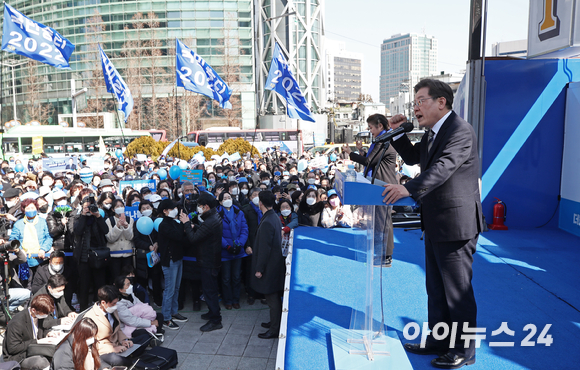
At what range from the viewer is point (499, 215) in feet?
22.7

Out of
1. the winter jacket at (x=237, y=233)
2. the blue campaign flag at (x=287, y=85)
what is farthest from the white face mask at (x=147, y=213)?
the blue campaign flag at (x=287, y=85)

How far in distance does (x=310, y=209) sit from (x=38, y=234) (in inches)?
187

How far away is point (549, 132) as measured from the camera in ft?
22.4

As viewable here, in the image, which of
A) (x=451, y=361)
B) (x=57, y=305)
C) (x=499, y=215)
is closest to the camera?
(x=451, y=361)

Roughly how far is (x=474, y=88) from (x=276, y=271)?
3.95 meters

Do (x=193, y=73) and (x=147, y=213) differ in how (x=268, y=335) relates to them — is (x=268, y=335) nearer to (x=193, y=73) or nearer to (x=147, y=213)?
(x=147, y=213)

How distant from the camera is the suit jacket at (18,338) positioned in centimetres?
507

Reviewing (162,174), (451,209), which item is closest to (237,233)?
(451,209)

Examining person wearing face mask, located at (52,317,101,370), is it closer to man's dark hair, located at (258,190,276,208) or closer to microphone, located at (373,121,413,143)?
man's dark hair, located at (258,190,276,208)

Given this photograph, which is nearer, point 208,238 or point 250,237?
point 208,238

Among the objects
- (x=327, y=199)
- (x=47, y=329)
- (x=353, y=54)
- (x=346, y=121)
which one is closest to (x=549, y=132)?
(x=327, y=199)

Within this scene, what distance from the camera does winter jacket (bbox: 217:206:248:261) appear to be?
7277mm

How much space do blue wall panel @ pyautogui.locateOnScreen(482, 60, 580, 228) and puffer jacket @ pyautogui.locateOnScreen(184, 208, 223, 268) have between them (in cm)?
433

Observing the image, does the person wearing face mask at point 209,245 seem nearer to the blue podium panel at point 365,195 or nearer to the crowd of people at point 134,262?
the crowd of people at point 134,262
